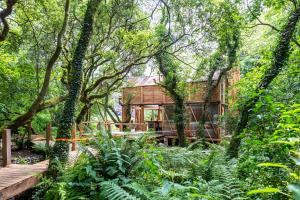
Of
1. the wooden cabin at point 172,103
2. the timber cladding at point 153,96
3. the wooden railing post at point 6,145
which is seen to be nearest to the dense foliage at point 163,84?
the wooden cabin at point 172,103

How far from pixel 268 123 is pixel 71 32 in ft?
28.6

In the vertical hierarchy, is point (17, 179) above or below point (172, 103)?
below

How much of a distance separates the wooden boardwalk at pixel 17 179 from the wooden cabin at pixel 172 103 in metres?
9.34

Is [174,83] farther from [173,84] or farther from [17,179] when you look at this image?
[17,179]

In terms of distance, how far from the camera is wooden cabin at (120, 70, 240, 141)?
1493cm

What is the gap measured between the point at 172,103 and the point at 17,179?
12.5m

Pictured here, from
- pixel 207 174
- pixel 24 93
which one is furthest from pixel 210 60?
pixel 207 174

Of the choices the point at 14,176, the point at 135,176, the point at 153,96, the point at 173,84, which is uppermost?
the point at 173,84

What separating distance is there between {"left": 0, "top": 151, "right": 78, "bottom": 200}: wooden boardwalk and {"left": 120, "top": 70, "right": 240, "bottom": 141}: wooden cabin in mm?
9335

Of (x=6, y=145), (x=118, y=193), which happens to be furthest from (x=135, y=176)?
(x=6, y=145)

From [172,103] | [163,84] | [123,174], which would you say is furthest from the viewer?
[172,103]

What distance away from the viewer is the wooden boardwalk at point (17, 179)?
4750mm

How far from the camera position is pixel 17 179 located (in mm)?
5242

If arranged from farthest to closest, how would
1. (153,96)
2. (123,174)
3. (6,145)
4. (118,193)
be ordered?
(153,96) < (6,145) < (123,174) < (118,193)
